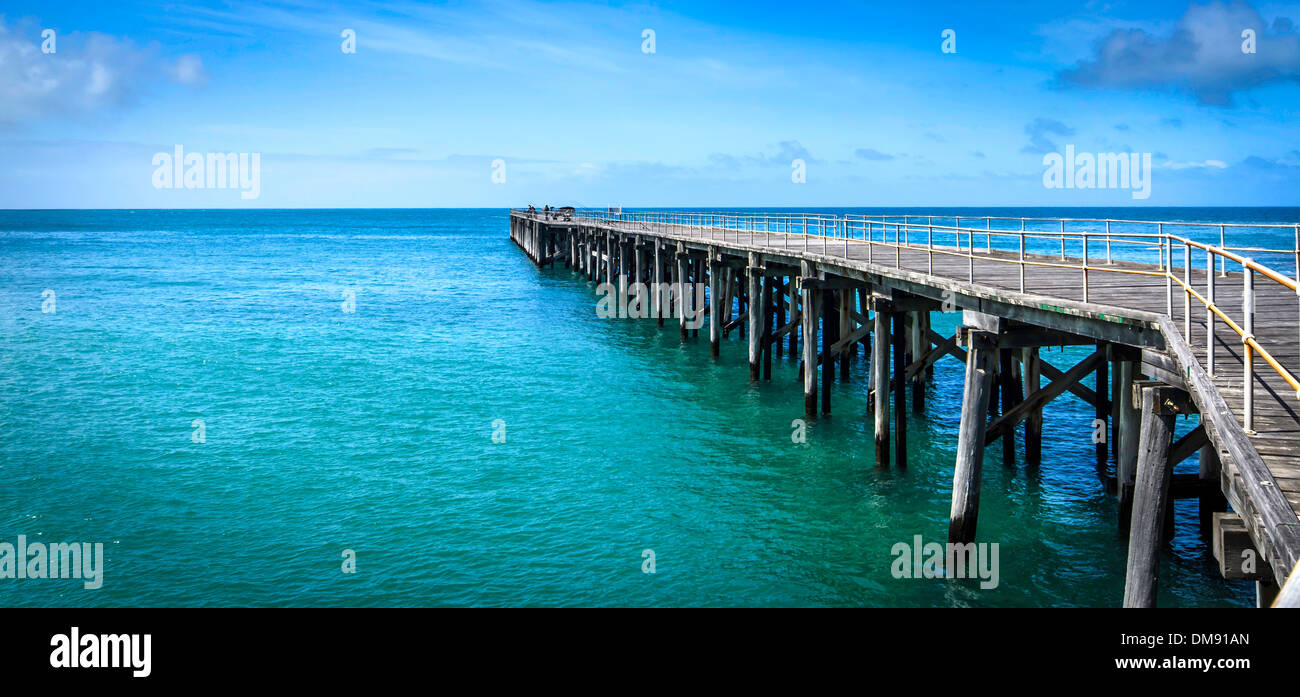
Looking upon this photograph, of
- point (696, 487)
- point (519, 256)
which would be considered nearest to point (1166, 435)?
point (696, 487)

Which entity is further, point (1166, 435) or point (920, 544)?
point (920, 544)

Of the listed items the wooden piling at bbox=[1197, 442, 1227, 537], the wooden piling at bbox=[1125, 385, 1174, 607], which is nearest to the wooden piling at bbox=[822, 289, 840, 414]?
the wooden piling at bbox=[1197, 442, 1227, 537]

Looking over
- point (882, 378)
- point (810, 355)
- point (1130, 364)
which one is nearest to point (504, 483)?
point (882, 378)

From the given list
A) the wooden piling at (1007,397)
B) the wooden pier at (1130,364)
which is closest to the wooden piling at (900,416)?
the wooden pier at (1130,364)

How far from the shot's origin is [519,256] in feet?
257

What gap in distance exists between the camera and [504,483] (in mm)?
15305

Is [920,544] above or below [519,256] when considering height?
below

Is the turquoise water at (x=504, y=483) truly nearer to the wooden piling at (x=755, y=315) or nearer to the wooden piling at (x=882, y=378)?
the wooden piling at (x=882, y=378)

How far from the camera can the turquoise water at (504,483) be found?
11352 millimetres
